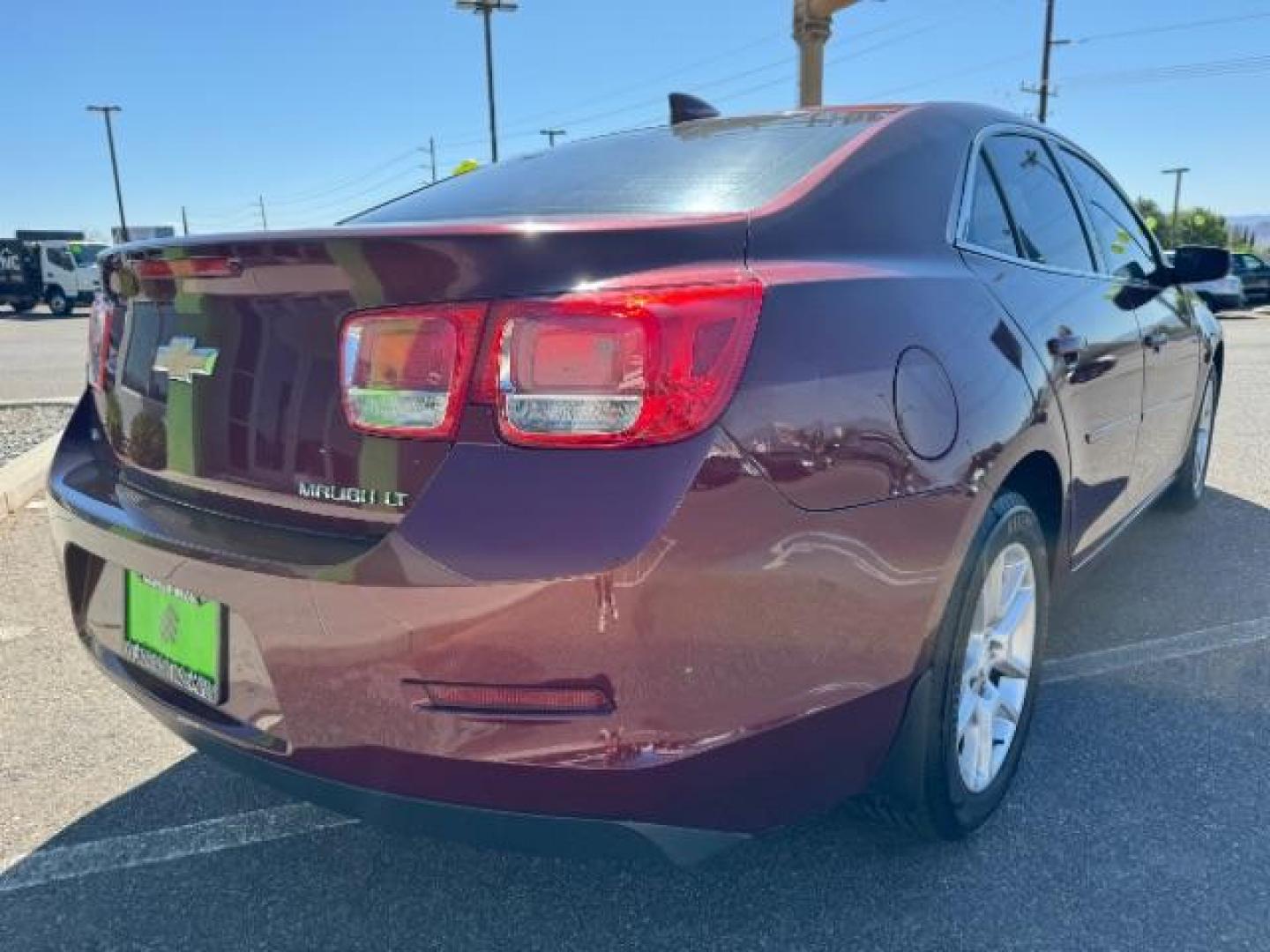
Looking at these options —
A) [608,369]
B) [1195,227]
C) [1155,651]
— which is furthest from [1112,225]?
[1195,227]

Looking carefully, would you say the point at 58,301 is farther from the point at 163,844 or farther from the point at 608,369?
the point at 608,369

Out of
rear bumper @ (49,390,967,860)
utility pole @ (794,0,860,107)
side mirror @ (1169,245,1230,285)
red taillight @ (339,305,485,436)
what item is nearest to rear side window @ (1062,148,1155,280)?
side mirror @ (1169,245,1230,285)

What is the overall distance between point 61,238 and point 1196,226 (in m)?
54.6

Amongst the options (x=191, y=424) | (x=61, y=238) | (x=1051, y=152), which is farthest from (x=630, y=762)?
(x=61, y=238)

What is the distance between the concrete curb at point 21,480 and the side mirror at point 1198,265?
4.68 m

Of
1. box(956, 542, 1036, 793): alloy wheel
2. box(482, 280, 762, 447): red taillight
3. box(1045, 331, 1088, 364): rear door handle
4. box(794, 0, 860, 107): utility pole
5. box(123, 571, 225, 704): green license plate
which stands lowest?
box(956, 542, 1036, 793): alloy wheel

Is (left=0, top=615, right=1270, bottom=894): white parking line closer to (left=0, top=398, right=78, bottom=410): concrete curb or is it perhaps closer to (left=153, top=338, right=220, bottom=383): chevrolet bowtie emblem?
(left=153, top=338, right=220, bottom=383): chevrolet bowtie emblem

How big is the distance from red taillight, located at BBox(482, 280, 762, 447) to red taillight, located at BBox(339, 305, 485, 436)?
6cm

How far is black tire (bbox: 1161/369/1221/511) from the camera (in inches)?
166

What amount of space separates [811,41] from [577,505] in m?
9.86

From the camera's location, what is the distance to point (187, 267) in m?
1.75

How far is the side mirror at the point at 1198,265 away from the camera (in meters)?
3.40

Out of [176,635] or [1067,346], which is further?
[1067,346]

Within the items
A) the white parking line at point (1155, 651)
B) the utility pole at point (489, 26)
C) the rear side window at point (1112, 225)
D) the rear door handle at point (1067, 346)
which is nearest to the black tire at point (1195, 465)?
the rear side window at point (1112, 225)
